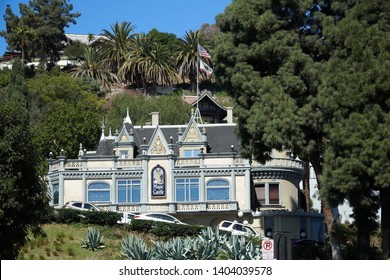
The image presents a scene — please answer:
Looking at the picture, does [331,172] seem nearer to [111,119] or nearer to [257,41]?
[257,41]

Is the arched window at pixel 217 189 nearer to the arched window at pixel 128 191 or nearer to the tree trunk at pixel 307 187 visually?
the arched window at pixel 128 191

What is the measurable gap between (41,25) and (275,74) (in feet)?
286

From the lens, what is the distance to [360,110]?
1407 inches

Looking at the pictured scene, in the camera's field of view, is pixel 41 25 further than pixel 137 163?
Yes

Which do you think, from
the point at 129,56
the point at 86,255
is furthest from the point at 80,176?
A: the point at 129,56

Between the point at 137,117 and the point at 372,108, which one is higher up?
the point at 137,117

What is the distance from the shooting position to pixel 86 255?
42219 millimetres

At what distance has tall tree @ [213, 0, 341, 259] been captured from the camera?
38.9 meters

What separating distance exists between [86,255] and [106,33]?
7627 centimetres

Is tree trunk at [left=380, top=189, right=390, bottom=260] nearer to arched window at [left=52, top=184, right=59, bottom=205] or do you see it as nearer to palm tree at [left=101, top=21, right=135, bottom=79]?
arched window at [left=52, top=184, right=59, bottom=205]

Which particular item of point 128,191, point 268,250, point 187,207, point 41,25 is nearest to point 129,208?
point 128,191

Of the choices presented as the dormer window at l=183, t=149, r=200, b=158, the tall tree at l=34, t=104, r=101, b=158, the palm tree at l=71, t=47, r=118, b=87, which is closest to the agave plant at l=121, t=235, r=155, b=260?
the dormer window at l=183, t=149, r=200, b=158

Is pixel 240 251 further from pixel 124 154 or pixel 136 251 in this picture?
pixel 124 154

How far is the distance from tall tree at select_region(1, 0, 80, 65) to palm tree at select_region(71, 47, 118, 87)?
10245mm
